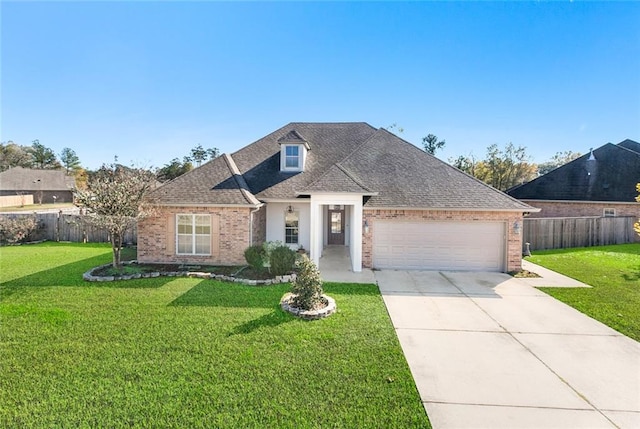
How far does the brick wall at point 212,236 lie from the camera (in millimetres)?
12852

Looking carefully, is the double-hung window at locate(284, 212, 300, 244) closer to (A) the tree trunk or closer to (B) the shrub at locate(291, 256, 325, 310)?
(A) the tree trunk

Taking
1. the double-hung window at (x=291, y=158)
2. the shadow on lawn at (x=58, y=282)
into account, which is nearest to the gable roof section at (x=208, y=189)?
the double-hung window at (x=291, y=158)

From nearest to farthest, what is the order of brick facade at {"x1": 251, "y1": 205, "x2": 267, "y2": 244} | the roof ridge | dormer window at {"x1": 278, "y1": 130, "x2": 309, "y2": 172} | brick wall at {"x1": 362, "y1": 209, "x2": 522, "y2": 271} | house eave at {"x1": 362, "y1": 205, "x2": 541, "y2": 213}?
house eave at {"x1": 362, "y1": 205, "x2": 541, "y2": 213} < brick wall at {"x1": 362, "y1": 209, "x2": 522, "y2": 271} < the roof ridge < brick facade at {"x1": 251, "y1": 205, "x2": 267, "y2": 244} < dormer window at {"x1": 278, "y1": 130, "x2": 309, "y2": 172}

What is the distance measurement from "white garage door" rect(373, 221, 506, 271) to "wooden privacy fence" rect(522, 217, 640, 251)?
231 inches

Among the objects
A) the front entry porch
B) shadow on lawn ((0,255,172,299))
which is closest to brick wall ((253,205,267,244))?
the front entry porch

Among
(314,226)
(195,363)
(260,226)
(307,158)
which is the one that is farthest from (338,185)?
(195,363)

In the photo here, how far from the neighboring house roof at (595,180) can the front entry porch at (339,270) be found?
18151 mm

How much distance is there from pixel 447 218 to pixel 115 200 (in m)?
13.0

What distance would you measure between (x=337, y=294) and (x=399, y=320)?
2.33 meters

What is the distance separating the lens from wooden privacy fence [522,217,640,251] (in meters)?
17.9

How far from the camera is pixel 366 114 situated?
2462 cm

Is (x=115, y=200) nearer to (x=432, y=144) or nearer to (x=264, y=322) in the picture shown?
(x=264, y=322)

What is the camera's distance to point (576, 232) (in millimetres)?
18734

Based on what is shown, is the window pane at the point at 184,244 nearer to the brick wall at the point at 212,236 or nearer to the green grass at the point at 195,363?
the brick wall at the point at 212,236
